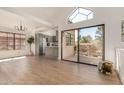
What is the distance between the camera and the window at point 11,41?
26.6ft

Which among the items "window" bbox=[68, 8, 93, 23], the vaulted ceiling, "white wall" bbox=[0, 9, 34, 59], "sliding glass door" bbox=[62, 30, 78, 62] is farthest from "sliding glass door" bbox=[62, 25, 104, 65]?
"white wall" bbox=[0, 9, 34, 59]

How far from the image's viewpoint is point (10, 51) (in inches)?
335

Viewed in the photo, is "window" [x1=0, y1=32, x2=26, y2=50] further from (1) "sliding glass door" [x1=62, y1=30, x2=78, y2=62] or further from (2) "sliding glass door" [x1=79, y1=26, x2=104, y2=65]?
(2) "sliding glass door" [x1=79, y1=26, x2=104, y2=65]

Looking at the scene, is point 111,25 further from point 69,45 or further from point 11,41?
point 11,41

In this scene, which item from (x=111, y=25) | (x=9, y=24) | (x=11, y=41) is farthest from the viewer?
(x=11, y=41)

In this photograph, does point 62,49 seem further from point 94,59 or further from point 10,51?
point 10,51

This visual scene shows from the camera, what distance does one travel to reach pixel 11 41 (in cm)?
879

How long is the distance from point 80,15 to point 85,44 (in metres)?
1.77

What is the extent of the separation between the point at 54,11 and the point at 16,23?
3.22 metres

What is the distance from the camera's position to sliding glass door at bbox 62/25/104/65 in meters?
5.58

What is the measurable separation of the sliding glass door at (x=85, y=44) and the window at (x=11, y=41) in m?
4.31

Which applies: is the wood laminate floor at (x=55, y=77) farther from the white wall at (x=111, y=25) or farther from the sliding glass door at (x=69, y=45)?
the sliding glass door at (x=69, y=45)

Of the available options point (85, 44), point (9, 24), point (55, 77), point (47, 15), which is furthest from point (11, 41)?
point (55, 77)

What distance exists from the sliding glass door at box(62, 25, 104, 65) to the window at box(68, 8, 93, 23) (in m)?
0.60
